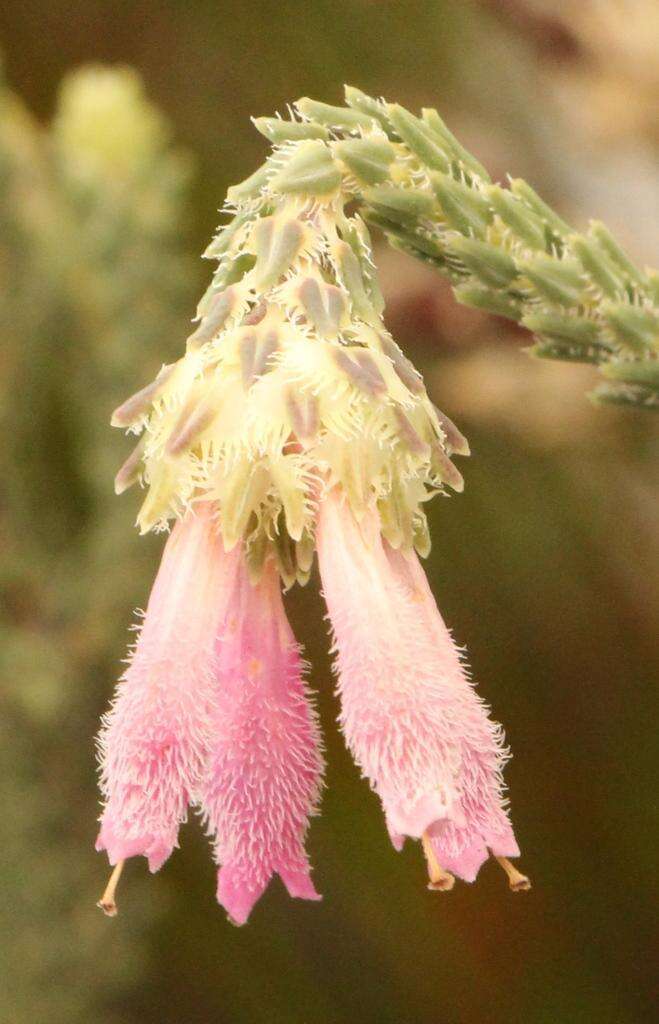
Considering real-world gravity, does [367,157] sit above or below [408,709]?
above

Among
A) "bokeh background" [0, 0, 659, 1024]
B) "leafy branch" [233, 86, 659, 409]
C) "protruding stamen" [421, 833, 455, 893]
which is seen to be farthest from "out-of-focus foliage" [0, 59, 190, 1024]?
"protruding stamen" [421, 833, 455, 893]

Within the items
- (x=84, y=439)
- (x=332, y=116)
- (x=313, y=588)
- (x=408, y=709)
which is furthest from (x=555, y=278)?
(x=313, y=588)

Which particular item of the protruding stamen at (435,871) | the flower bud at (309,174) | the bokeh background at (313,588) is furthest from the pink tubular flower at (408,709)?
the bokeh background at (313,588)

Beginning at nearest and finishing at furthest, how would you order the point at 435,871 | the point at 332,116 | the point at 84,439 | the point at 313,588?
the point at 435,871
the point at 332,116
the point at 84,439
the point at 313,588

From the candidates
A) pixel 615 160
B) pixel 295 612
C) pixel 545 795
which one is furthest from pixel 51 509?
pixel 615 160

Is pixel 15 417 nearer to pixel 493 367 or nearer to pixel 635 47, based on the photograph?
pixel 493 367

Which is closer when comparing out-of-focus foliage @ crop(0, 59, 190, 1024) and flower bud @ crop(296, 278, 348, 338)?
flower bud @ crop(296, 278, 348, 338)

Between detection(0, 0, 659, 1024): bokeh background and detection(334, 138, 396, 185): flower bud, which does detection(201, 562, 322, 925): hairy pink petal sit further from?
detection(0, 0, 659, 1024): bokeh background

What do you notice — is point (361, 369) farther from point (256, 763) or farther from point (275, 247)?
point (256, 763)
